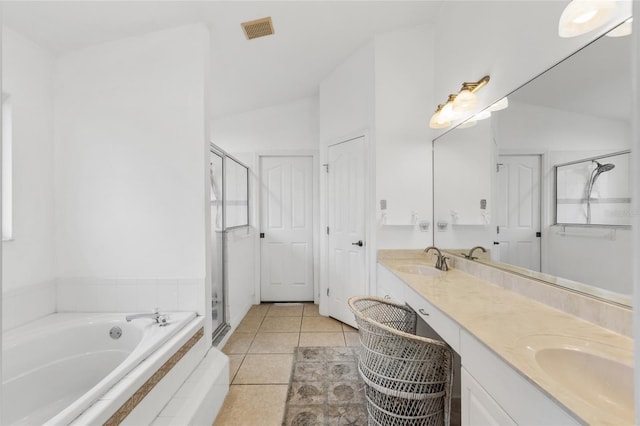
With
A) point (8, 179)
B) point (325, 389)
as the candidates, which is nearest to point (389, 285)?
point (325, 389)

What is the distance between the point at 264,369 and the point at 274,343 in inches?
15.8

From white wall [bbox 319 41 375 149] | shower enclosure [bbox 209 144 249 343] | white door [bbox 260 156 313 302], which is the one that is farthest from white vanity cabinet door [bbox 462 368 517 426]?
white door [bbox 260 156 313 302]

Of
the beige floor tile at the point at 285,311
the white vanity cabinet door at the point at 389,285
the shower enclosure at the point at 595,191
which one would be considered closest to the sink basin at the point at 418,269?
the white vanity cabinet door at the point at 389,285

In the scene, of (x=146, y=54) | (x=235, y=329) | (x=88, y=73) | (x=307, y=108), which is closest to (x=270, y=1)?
(x=146, y=54)

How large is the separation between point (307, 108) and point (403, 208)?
5.94ft

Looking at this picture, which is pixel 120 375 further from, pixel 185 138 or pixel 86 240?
pixel 185 138

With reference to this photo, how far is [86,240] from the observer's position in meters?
2.11

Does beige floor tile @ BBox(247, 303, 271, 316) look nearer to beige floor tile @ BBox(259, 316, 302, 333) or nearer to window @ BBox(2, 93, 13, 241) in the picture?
beige floor tile @ BBox(259, 316, 302, 333)

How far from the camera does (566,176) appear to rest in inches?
56.6

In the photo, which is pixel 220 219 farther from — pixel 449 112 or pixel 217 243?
pixel 449 112

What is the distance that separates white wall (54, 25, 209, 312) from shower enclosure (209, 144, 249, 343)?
33 centimetres

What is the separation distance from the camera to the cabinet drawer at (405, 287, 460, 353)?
1.38 m

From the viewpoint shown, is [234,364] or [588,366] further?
[234,364]

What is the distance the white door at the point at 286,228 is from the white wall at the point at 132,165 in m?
1.71
